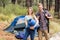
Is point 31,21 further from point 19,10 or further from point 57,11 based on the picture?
point 57,11

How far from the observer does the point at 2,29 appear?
13875 mm

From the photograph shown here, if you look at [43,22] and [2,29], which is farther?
[2,29]

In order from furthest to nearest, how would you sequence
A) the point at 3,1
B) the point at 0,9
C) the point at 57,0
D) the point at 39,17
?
the point at 57,0
the point at 3,1
the point at 0,9
the point at 39,17

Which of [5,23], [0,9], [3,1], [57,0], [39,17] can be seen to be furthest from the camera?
[57,0]

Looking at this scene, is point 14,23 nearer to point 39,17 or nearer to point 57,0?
point 39,17

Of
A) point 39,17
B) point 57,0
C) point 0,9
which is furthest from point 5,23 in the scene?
point 57,0

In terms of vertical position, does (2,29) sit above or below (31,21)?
below

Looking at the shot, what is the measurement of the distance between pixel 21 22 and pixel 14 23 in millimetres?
394

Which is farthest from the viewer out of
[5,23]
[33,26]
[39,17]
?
[5,23]

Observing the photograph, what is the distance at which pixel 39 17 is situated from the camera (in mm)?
9797

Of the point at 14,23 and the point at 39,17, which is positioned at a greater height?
the point at 39,17

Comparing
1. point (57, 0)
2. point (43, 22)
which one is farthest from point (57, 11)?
point (43, 22)

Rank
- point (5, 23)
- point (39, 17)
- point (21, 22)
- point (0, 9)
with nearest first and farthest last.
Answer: point (39, 17) → point (21, 22) → point (5, 23) → point (0, 9)

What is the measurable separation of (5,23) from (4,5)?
6295 millimetres
